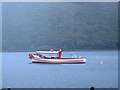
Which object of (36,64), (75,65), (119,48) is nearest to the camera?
(75,65)

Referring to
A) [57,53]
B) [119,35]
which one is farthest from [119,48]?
[57,53]

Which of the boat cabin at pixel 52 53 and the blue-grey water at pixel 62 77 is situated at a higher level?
the boat cabin at pixel 52 53

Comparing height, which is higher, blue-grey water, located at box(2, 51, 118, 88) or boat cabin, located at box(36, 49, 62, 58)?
boat cabin, located at box(36, 49, 62, 58)

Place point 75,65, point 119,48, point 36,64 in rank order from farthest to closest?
point 119,48 < point 36,64 < point 75,65

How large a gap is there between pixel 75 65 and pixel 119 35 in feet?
107

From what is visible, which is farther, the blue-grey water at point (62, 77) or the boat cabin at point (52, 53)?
the boat cabin at point (52, 53)

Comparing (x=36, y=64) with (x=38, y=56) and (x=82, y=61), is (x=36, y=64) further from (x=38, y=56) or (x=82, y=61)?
(x=82, y=61)

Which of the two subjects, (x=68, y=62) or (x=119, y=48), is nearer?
(x=68, y=62)

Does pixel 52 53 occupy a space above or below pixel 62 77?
above

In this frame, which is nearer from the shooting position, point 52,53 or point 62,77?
point 62,77

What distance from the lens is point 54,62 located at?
93.8 feet

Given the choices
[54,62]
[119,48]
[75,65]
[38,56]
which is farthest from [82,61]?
[119,48]

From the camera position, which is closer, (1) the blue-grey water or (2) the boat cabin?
(1) the blue-grey water

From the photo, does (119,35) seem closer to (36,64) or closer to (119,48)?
(119,48)
